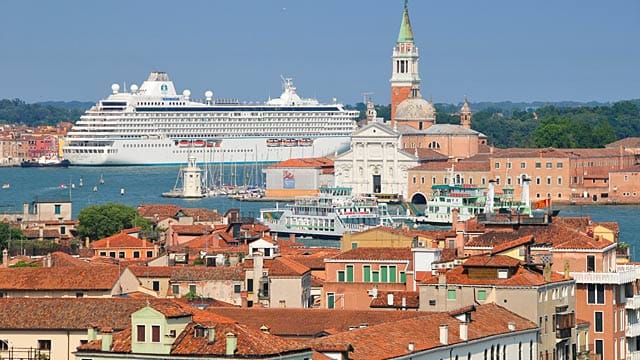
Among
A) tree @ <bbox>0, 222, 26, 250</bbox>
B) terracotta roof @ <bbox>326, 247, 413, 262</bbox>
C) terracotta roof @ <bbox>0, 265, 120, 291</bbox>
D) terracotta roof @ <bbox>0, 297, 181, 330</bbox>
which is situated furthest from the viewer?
tree @ <bbox>0, 222, 26, 250</bbox>

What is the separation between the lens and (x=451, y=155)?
315 ft

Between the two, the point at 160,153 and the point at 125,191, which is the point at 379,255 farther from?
the point at 160,153

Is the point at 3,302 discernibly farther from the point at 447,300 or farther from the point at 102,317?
the point at 447,300

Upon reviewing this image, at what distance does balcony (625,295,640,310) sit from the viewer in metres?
20.6

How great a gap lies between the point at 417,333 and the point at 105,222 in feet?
91.7

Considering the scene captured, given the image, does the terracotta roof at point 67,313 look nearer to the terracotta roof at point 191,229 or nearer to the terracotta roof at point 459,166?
the terracotta roof at point 191,229

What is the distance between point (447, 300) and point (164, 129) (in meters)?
117

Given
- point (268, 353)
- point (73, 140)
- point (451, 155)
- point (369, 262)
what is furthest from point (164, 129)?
point (268, 353)

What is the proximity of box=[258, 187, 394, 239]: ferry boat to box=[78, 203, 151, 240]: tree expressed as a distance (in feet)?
48.3

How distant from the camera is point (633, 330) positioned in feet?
68.3

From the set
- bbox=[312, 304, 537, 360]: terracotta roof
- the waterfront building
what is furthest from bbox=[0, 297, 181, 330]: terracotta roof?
the waterfront building

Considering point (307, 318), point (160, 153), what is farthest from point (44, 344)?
point (160, 153)

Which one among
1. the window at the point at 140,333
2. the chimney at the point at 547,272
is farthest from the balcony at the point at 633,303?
the window at the point at 140,333

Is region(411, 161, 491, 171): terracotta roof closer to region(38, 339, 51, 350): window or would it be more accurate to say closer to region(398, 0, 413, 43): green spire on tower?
region(398, 0, 413, 43): green spire on tower
